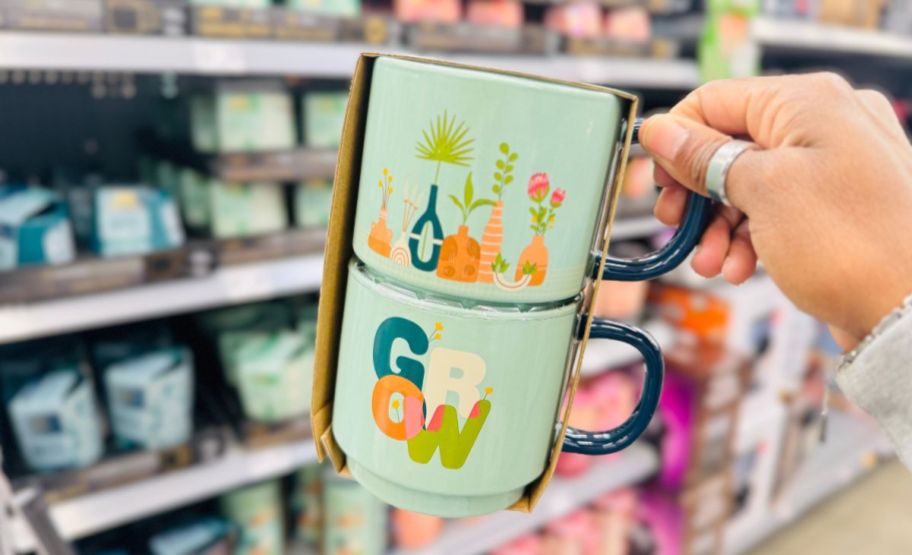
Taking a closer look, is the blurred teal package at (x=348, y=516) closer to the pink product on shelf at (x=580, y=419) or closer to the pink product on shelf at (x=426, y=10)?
the pink product on shelf at (x=580, y=419)

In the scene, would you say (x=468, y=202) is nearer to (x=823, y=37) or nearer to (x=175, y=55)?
(x=175, y=55)

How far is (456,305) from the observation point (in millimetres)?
450

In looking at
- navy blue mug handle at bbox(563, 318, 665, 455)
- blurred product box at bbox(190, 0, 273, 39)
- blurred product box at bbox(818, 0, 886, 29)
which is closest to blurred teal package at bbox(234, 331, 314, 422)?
blurred product box at bbox(190, 0, 273, 39)

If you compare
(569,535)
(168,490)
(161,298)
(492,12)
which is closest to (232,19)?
(161,298)

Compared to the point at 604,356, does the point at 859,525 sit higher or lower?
lower

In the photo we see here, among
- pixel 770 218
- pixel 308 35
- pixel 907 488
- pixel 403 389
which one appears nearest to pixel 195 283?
pixel 308 35

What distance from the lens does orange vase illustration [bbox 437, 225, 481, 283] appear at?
430 mm

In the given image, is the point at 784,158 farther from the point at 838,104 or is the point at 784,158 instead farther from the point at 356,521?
the point at 356,521

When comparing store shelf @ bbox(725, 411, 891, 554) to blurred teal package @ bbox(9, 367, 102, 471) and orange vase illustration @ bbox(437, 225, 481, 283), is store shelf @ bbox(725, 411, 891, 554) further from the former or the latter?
orange vase illustration @ bbox(437, 225, 481, 283)

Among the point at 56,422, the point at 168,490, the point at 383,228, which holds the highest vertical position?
the point at 383,228

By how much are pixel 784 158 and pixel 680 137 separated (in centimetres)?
7

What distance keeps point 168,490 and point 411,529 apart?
0.56 m

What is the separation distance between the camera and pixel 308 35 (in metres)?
1.22

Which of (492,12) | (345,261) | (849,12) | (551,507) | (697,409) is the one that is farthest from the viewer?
(849,12)
